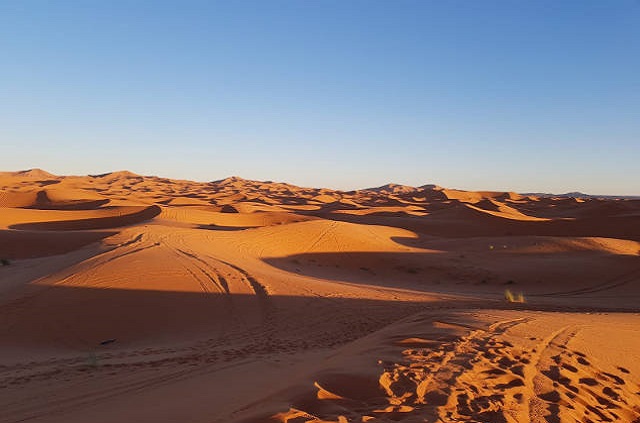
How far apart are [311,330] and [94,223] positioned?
→ 28145 mm

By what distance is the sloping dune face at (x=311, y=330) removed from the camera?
4488 millimetres

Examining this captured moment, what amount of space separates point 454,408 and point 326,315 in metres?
6.89

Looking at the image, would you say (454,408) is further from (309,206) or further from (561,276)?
(309,206)

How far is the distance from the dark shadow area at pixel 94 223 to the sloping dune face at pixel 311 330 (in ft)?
25.9

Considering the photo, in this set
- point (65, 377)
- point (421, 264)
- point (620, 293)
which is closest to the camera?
point (65, 377)

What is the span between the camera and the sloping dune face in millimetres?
4488

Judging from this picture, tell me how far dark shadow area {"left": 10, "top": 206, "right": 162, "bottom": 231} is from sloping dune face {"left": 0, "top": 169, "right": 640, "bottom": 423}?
790 cm

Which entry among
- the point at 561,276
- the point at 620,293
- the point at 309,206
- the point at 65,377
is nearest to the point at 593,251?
the point at 561,276

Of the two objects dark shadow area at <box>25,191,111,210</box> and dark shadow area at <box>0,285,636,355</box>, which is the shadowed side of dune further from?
dark shadow area at <box>25,191,111,210</box>

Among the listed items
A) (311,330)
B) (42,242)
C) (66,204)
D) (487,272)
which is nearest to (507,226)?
(487,272)

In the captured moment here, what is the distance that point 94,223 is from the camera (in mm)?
32938

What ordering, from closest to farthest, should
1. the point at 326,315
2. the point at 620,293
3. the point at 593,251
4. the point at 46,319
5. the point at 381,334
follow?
the point at 381,334
the point at 46,319
the point at 326,315
the point at 620,293
the point at 593,251

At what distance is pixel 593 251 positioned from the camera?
2162cm

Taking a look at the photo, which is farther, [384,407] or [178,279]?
[178,279]
